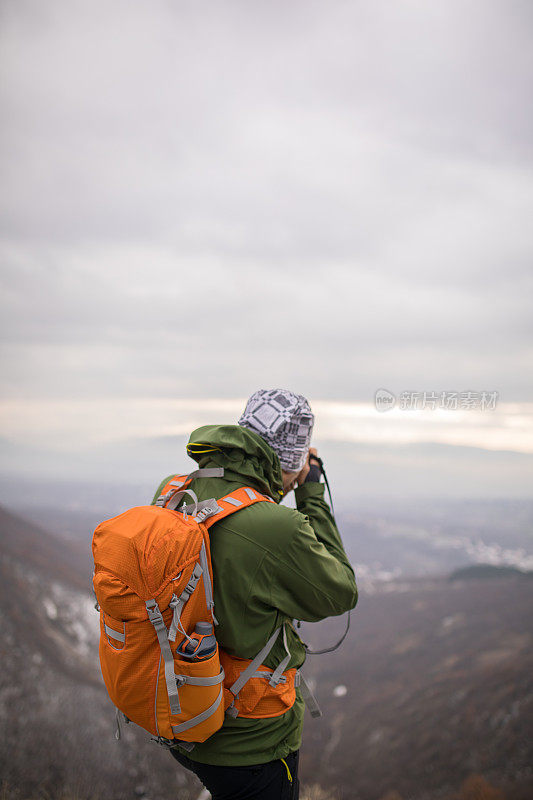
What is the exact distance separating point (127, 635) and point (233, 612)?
48 cm

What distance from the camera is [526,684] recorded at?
4711 millimetres

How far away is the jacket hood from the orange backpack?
0.60 feet

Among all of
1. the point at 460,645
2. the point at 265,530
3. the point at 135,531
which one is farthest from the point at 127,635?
the point at 460,645

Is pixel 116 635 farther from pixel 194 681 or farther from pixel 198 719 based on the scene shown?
pixel 198 719

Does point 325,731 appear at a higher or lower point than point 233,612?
lower

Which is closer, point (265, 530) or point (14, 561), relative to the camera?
point (265, 530)

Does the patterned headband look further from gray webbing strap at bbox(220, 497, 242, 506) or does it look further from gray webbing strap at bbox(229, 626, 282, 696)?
gray webbing strap at bbox(229, 626, 282, 696)

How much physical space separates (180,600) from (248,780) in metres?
1.15

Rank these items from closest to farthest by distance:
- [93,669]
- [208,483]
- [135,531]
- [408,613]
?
[135,531] → [208,483] → [93,669] → [408,613]

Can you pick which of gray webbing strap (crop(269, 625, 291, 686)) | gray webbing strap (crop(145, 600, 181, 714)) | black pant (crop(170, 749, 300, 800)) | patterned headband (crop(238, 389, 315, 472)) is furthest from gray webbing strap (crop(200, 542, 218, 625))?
black pant (crop(170, 749, 300, 800))

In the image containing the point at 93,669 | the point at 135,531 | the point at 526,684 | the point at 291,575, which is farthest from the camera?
the point at 93,669

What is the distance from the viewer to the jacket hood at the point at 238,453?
8.12 ft

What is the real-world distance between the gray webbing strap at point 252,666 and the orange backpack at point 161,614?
0.13 m

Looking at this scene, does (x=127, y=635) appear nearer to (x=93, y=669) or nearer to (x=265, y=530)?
(x=265, y=530)
